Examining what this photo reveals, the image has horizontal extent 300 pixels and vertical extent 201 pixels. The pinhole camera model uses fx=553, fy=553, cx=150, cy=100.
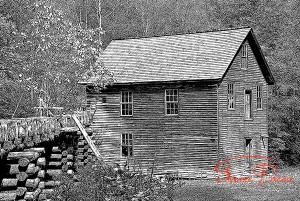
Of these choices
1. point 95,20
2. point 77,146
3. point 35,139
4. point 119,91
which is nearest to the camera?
point 35,139

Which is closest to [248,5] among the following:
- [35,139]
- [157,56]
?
[157,56]

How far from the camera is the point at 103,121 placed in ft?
111

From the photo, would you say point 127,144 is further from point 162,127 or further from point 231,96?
point 231,96

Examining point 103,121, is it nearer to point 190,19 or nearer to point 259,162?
point 259,162

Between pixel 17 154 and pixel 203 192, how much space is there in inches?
470

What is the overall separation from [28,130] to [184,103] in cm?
1590

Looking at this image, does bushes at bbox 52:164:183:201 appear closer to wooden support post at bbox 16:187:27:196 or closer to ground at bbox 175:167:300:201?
wooden support post at bbox 16:187:27:196

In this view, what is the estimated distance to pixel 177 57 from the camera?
3384cm

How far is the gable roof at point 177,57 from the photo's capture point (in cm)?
3200

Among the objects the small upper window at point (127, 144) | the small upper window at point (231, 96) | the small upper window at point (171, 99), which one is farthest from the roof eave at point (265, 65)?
the small upper window at point (127, 144)

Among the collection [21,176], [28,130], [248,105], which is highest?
[248,105]

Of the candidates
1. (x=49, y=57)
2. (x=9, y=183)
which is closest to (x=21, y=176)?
(x=9, y=183)

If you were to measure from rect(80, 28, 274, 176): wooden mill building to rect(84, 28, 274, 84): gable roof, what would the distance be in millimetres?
60

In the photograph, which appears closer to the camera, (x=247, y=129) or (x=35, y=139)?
(x=35, y=139)
